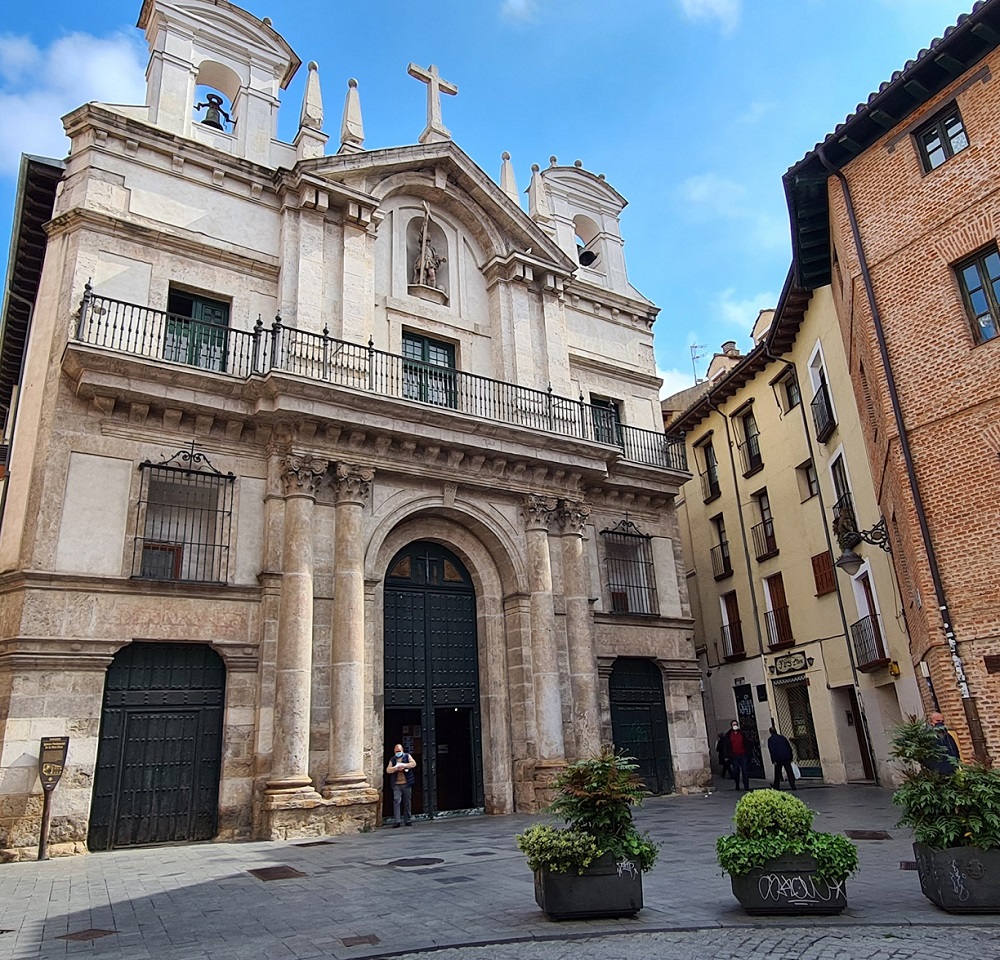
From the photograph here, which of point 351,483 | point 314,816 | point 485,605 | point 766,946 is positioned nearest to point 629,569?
point 485,605

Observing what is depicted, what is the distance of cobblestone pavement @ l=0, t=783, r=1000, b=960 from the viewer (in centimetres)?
566

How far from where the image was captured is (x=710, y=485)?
91.4 feet

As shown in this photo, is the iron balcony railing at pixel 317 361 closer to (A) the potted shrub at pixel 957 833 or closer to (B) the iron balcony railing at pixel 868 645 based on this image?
(B) the iron balcony railing at pixel 868 645

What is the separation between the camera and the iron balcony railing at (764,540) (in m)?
24.0

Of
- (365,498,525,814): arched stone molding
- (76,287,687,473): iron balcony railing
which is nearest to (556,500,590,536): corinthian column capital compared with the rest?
(365,498,525,814): arched stone molding

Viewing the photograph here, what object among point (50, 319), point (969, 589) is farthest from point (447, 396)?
point (969, 589)

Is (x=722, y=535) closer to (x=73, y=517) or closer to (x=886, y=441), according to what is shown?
(x=886, y=441)

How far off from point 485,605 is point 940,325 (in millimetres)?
10415

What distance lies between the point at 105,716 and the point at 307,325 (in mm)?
8435

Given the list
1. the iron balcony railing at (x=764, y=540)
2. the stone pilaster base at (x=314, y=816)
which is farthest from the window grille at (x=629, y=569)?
the stone pilaster base at (x=314, y=816)

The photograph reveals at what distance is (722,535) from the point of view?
2702cm

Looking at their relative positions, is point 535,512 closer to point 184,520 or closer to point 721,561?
point 184,520

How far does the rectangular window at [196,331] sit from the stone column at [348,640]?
3.55m

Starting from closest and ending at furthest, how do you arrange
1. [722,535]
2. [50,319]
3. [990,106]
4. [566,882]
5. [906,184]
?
[566,882] → [990,106] → [906,184] → [50,319] → [722,535]
